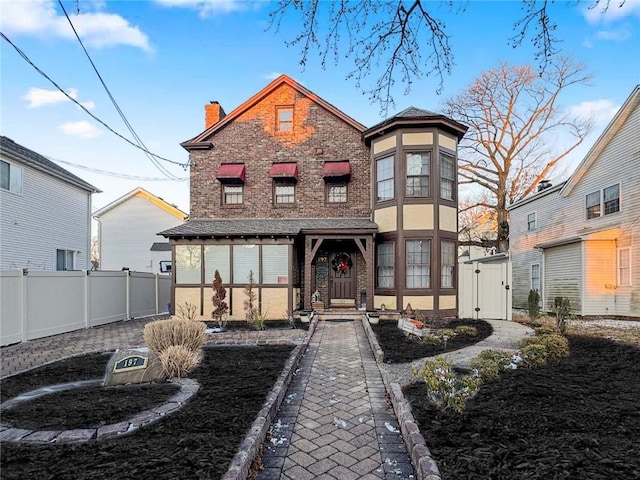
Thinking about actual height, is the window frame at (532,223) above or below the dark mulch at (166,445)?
above

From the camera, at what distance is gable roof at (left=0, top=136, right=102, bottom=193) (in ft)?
46.0

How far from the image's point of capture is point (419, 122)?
1242 centimetres

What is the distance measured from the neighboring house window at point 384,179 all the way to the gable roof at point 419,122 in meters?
1.03

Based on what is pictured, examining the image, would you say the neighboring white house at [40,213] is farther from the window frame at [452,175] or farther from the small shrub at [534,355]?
the small shrub at [534,355]

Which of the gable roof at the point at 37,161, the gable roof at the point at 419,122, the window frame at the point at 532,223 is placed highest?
the gable roof at the point at 419,122

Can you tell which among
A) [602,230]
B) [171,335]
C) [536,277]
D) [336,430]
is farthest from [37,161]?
[536,277]

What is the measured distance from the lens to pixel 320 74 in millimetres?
5078

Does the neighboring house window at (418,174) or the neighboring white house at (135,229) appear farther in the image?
the neighboring white house at (135,229)

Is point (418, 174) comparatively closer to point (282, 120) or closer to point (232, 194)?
point (282, 120)

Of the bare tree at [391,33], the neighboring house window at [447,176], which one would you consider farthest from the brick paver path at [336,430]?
the neighboring house window at [447,176]

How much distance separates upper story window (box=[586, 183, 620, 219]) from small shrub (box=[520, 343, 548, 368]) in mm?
11678

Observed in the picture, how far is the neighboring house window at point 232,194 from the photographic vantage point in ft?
47.8

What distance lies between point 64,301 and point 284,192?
25.6 ft

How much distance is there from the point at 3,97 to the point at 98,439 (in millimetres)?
8604
